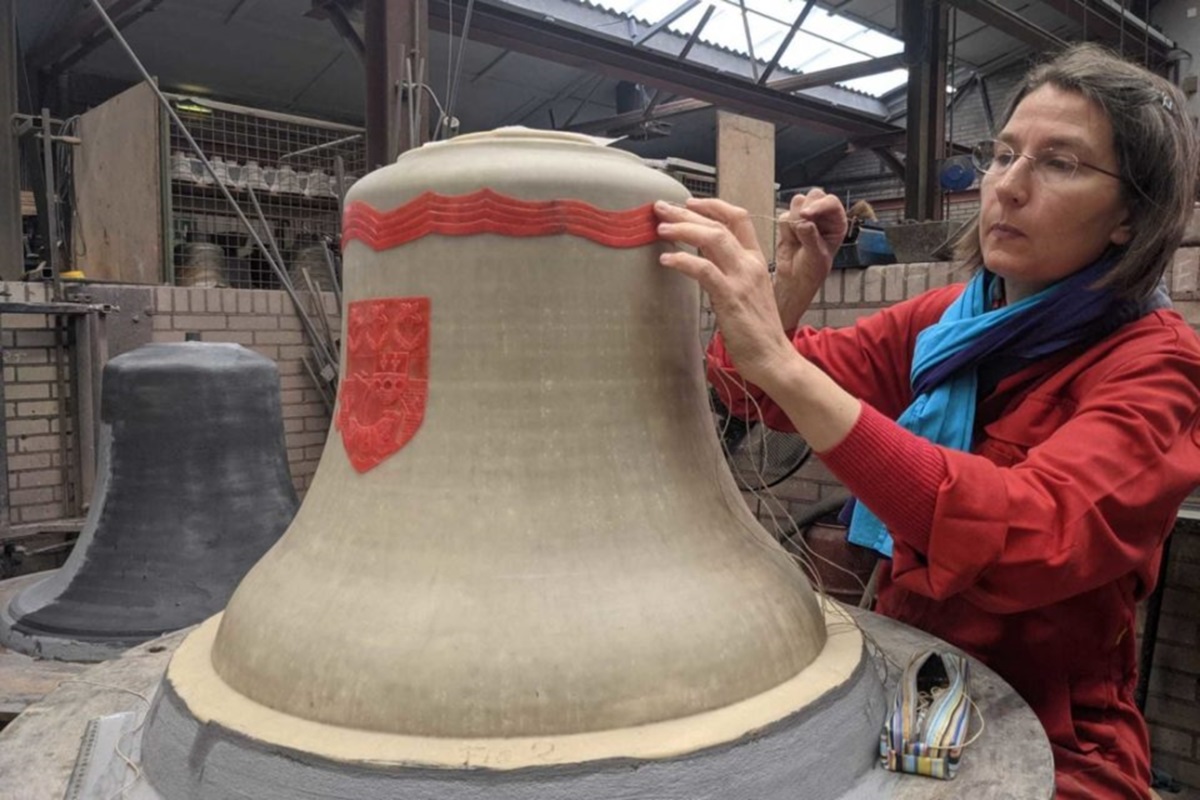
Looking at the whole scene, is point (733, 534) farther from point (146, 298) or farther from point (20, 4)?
point (20, 4)

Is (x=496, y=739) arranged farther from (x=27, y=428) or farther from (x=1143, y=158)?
A: (x=27, y=428)

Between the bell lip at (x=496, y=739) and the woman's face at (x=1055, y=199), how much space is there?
666 millimetres

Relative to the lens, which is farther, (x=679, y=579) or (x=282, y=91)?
(x=282, y=91)

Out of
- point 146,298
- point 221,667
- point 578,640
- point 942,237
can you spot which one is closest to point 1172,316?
point 578,640

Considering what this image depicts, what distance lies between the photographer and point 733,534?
1.24 meters

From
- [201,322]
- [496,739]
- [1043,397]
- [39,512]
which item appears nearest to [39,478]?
[39,512]

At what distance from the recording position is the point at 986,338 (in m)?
1.37

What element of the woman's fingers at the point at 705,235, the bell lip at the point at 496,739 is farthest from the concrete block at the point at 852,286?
the bell lip at the point at 496,739

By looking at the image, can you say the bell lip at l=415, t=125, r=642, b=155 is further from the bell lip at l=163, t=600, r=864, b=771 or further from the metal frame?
the metal frame

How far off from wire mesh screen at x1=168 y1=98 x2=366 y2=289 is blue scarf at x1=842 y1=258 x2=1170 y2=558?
4.81 m

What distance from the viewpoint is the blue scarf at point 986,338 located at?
1293 millimetres

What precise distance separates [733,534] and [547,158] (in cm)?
55

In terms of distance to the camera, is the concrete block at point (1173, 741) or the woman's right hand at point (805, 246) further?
the concrete block at point (1173, 741)

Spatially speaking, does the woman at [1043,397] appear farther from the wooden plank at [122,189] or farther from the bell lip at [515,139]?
the wooden plank at [122,189]
